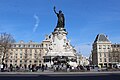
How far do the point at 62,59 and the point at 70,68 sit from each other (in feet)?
8.20

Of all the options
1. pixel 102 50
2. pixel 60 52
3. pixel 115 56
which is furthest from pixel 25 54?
pixel 60 52

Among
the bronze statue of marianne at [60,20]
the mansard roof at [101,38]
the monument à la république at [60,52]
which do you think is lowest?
the monument à la république at [60,52]

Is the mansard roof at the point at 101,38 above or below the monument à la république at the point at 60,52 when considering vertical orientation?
above

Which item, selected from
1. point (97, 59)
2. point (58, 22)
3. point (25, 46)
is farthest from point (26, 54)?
point (58, 22)

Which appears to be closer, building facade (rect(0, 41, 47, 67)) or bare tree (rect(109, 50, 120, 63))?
bare tree (rect(109, 50, 120, 63))

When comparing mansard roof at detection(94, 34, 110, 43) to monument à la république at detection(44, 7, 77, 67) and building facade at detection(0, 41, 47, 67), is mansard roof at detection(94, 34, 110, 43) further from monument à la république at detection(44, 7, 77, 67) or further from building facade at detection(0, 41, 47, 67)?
monument à la république at detection(44, 7, 77, 67)

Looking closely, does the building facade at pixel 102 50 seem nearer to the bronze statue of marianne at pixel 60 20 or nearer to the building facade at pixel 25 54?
the building facade at pixel 25 54

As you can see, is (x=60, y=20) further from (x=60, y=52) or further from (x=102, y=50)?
(x=102, y=50)

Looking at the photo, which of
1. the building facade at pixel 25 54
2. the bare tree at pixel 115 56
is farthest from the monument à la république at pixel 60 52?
the building facade at pixel 25 54

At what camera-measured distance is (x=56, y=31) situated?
55.3 meters

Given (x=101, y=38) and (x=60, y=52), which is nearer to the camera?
(x=60, y=52)

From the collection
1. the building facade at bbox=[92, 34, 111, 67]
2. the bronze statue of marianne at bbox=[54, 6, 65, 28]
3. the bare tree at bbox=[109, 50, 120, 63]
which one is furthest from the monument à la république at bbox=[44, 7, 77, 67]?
the building facade at bbox=[92, 34, 111, 67]

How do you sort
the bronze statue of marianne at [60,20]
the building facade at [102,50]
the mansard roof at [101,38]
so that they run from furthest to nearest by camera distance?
the mansard roof at [101,38] → the building facade at [102,50] → the bronze statue of marianne at [60,20]

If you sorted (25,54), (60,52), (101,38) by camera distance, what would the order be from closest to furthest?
(60,52) < (25,54) < (101,38)
